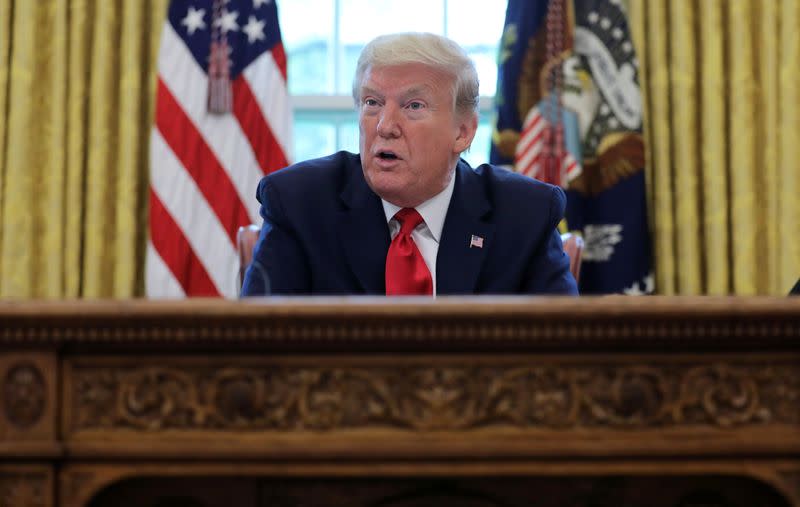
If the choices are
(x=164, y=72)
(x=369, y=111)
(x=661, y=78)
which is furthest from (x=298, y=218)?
(x=661, y=78)

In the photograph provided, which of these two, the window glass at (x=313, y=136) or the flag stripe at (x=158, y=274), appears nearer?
the flag stripe at (x=158, y=274)

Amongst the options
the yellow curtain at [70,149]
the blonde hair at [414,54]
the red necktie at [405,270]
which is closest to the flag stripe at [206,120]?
the yellow curtain at [70,149]

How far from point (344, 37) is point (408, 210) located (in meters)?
2.11

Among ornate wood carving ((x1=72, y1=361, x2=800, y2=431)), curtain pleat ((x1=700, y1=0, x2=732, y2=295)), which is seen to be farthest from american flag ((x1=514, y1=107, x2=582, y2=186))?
ornate wood carving ((x1=72, y1=361, x2=800, y2=431))

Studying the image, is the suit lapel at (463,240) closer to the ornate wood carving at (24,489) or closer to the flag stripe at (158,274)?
the ornate wood carving at (24,489)

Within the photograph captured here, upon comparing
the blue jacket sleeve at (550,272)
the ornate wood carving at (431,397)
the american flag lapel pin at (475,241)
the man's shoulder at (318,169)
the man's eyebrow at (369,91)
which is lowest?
the ornate wood carving at (431,397)

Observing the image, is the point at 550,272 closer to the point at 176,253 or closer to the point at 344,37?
the point at 176,253

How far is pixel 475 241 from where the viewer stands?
2420 millimetres

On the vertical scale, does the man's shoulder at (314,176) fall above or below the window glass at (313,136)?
below

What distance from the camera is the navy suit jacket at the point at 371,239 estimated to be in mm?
2322

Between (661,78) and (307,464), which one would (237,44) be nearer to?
(661,78)

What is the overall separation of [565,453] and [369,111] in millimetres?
1312

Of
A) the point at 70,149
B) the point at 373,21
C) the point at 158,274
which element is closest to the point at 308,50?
the point at 373,21

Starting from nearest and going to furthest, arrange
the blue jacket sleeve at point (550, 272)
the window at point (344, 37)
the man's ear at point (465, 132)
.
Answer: the blue jacket sleeve at point (550, 272) < the man's ear at point (465, 132) < the window at point (344, 37)
